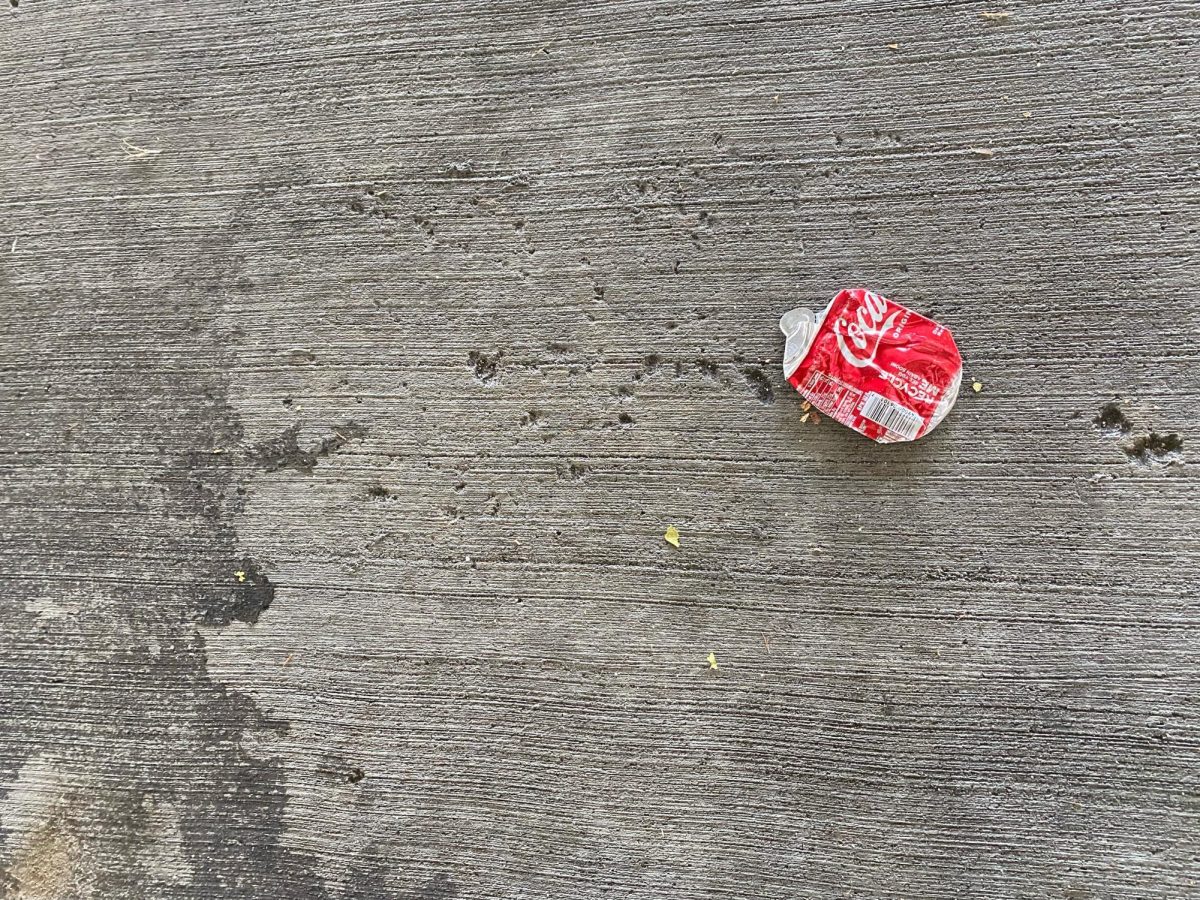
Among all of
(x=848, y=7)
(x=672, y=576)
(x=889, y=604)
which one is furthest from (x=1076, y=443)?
(x=848, y=7)

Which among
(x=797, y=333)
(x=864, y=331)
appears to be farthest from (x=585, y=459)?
(x=864, y=331)

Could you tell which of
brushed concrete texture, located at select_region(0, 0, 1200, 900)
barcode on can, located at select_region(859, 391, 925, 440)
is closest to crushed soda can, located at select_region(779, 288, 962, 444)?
barcode on can, located at select_region(859, 391, 925, 440)

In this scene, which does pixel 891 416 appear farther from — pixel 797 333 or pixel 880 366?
pixel 797 333

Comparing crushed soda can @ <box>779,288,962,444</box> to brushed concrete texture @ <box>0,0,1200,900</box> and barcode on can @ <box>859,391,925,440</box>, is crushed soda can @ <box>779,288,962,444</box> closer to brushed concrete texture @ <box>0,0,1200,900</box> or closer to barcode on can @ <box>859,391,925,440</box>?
barcode on can @ <box>859,391,925,440</box>

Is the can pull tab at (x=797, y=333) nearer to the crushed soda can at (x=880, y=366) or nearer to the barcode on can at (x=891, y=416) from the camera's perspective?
the crushed soda can at (x=880, y=366)

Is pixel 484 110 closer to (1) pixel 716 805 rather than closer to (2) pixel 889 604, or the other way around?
(2) pixel 889 604
